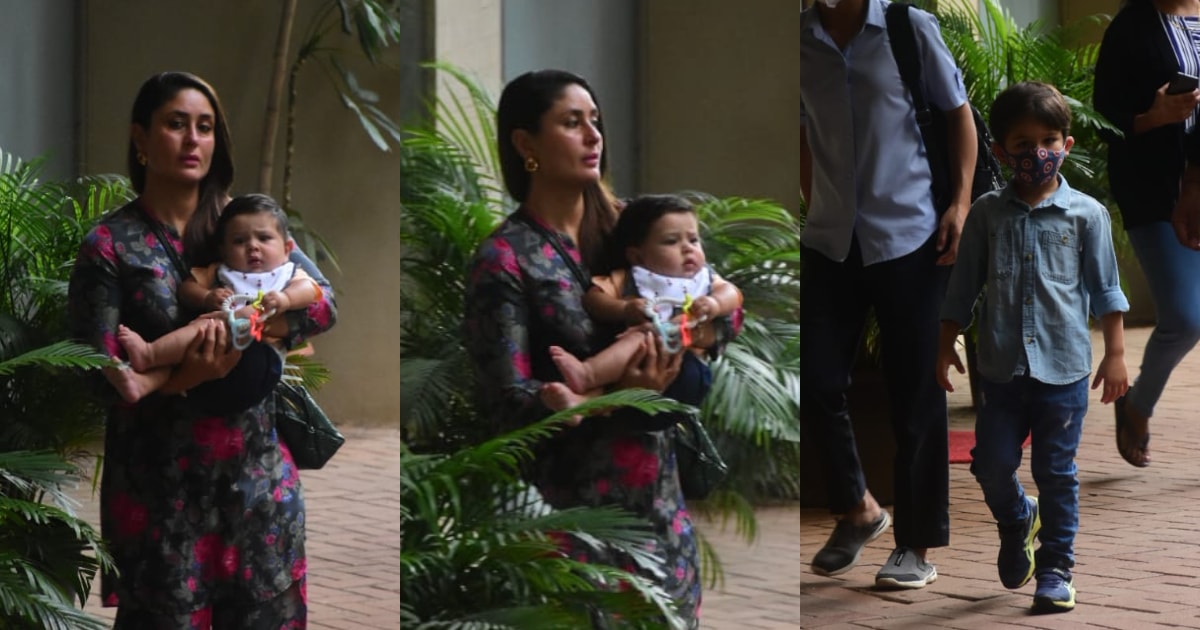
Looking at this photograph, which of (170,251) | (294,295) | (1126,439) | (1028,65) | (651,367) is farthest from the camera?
(1028,65)

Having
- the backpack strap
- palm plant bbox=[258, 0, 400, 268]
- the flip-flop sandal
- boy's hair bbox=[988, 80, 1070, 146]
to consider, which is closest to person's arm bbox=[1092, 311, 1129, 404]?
boy's hair bbox=[988, 80, 1070, 146]

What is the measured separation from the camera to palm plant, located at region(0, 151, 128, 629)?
313cm

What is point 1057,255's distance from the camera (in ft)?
15.7

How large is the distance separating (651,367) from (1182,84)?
4.25m

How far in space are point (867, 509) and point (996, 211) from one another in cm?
95

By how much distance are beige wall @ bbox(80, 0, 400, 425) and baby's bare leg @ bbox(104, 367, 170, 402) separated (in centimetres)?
32

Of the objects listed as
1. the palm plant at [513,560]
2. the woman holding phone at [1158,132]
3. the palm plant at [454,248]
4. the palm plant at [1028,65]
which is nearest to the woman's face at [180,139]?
the palm plant at [454,248]

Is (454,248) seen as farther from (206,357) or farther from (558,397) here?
(206,357)

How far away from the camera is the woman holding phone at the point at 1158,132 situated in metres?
6.17

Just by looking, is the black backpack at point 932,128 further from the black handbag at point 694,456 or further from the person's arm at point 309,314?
the black handbag at point 694,456

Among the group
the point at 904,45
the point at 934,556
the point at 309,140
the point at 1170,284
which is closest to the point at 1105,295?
the point at 904,45

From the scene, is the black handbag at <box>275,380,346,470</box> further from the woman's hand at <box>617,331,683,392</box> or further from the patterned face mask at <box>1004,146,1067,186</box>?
the patterned face mask at <box>1004,146,1067,186</box>

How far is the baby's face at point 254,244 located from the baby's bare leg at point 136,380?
0.69ft

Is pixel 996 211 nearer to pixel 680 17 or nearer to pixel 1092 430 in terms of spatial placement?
pixel 680 17
